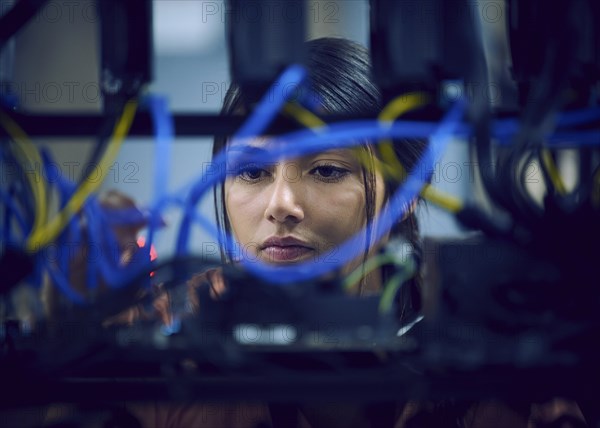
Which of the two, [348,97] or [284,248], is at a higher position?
[348,97]

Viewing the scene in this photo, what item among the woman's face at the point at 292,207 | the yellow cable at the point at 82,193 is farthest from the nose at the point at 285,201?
the yellow cable at the point at 82,193

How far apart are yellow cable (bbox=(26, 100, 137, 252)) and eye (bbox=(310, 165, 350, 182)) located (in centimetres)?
16

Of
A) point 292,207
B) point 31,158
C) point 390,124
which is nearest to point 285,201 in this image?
point 292,207

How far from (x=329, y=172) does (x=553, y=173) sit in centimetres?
19

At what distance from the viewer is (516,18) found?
478 millimetres

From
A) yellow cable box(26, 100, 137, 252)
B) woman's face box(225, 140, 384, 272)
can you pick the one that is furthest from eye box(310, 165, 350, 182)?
yellow cable box(26, 100, 137, 252)

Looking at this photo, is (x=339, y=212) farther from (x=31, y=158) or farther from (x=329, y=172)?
(x=31, y=158)

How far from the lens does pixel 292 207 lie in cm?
50

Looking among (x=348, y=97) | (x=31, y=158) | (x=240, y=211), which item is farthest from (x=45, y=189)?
(x=348, y=97)

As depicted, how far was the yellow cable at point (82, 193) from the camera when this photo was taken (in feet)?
1.53

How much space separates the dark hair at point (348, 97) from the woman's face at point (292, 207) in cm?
1

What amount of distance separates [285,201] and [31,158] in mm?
214

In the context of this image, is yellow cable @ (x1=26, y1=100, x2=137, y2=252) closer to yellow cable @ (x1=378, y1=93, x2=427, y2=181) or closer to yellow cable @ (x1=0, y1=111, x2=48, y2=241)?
yellow cable @ (x1=0, y1=111, x2=48, y2=241)

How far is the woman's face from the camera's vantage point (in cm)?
50
